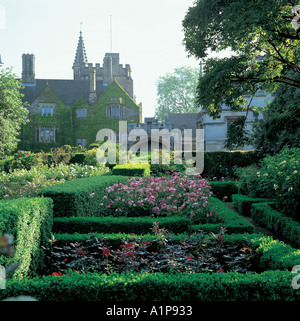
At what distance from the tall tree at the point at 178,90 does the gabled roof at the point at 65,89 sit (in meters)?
14.4

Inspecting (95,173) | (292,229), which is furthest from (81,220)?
(95,173)

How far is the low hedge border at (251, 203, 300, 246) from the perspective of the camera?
21.9 feet

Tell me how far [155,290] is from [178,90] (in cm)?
5031

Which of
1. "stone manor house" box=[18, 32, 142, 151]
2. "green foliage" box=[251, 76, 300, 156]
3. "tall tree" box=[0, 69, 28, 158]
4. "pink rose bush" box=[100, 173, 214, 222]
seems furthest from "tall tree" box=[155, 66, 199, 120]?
"pink rose bush" box=[100, 173, 214, 222]

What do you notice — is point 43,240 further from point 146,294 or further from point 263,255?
point 263,255

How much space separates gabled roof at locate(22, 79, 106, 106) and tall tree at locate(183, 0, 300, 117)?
87.4 feet

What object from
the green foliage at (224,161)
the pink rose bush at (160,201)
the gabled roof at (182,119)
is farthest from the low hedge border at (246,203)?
the gabled roof at (182,119)

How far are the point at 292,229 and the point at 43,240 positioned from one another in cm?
505

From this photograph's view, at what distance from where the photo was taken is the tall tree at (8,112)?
24.5 m

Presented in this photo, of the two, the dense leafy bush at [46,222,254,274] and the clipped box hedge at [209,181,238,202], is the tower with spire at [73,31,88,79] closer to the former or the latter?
the clipped box hedge at [209,181,238,202]

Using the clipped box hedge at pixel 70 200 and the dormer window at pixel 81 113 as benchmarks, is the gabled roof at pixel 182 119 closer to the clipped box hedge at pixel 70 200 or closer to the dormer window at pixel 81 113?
the dormer window at pixel 81 113
